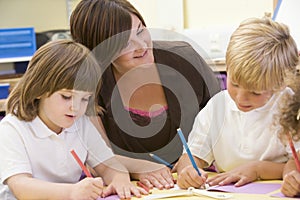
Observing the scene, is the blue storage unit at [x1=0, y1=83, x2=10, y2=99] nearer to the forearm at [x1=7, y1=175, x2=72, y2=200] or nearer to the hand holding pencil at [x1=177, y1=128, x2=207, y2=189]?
the forearm at [x1=7, y1=175, x2=72, y2=200]

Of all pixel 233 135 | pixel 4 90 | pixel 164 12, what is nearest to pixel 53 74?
pixel 233 135

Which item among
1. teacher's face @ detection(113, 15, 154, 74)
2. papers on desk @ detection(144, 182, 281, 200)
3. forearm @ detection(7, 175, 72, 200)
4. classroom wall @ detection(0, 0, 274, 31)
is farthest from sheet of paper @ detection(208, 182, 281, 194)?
classroom wall @ detection(0, 0, 274, 31)

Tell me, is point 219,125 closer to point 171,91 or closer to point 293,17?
point 171,91

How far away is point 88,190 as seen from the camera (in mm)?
853

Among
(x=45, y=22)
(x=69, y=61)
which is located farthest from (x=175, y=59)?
A: (x=45, y=22)

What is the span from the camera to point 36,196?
0.87m

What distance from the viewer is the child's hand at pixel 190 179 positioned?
0.88 metres

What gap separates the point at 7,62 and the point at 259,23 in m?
1.82

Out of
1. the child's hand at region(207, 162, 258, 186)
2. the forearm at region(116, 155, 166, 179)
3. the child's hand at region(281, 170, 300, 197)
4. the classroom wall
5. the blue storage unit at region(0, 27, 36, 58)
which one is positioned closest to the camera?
the child's hand at region(281, 170, 300, 197)

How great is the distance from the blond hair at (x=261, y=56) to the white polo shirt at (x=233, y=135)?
0.17ft

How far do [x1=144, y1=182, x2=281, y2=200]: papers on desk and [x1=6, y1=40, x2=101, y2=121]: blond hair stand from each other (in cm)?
28

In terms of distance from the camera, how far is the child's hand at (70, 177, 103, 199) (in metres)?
0.84

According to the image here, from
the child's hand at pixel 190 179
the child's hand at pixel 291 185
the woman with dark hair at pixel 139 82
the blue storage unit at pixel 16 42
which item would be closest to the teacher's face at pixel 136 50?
the woman with dark hair at pixel 139 82

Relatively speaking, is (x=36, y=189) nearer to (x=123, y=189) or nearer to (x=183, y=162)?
(x=123, y=189)
